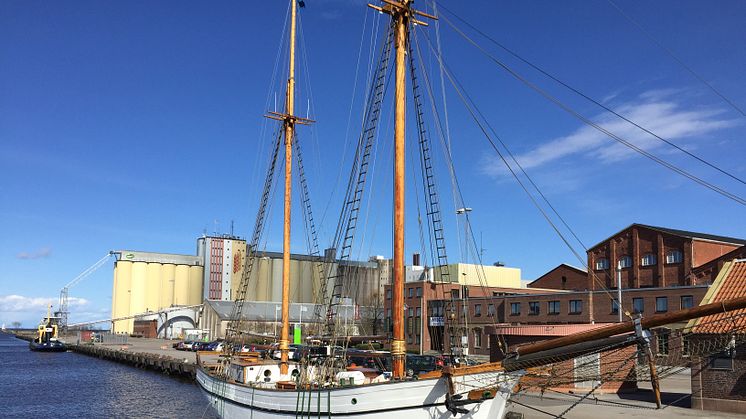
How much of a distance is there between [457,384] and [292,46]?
26771 mm

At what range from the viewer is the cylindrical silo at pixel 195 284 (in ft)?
454

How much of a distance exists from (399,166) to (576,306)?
1997 inches

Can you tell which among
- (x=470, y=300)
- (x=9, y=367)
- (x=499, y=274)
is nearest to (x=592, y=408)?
(x=470, y=300)

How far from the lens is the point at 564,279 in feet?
298

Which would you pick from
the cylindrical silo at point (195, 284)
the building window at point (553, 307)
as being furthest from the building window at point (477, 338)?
the cylindrical silo at point (195, 284)

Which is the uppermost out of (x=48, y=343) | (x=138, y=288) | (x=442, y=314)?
(x=138, y=288)

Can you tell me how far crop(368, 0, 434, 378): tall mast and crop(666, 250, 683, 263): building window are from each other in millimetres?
56010

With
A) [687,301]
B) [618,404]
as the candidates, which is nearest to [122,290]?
[687,301]

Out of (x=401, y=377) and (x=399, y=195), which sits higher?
(x=399, y=195)

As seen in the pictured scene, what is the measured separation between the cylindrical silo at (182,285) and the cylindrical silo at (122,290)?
1039 centimetres

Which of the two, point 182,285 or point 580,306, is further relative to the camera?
point 182,285

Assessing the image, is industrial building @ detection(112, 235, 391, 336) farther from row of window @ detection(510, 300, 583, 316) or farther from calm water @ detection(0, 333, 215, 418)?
row of window @ detection(510, 300, 583, 316)

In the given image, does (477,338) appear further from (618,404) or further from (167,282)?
(167,282)

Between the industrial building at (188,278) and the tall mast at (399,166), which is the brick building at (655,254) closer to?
the tall mast at (399,166)
